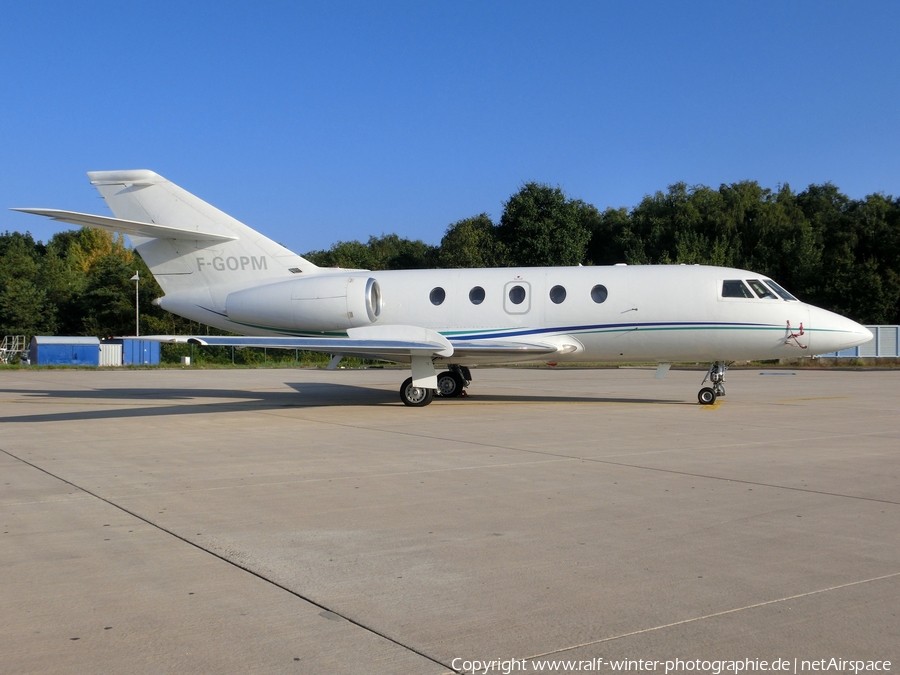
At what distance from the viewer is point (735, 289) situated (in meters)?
17.2

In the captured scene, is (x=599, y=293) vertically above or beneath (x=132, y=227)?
beneath

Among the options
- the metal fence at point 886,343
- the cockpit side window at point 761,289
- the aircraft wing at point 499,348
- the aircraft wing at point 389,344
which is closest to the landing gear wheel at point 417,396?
the aircraft wing at point 389,344

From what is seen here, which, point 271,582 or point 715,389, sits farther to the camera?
point 715,389

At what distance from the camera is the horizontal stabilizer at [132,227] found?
15.4m

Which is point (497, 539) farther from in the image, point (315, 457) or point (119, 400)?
point (119, 400)

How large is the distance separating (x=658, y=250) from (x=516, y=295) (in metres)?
52.8

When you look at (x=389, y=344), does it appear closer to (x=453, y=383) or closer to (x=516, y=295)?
(x=516, y=295)

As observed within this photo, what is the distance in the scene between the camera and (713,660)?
3.80 m

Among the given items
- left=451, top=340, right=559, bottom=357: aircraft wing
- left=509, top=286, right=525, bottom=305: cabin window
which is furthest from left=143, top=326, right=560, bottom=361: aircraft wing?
left=509, top=286, right=525, bottom=305: cabin window

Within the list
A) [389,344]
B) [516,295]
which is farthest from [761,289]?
[389,344]

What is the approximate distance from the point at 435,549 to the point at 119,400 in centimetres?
1650

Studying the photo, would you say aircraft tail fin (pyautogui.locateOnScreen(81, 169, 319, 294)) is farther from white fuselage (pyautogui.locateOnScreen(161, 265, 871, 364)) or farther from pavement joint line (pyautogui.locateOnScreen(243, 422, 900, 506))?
pavement joint line (pyautogui.locateOnScreen(243, 422, 900, 506))

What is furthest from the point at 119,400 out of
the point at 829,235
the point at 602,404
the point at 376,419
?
the point at 829,235

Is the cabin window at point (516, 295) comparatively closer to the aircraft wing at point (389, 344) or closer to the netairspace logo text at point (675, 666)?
the aircraft wing at point (389, 344)
